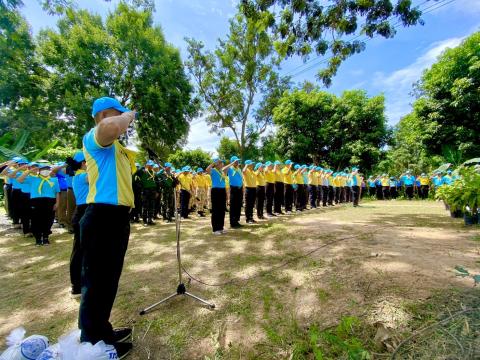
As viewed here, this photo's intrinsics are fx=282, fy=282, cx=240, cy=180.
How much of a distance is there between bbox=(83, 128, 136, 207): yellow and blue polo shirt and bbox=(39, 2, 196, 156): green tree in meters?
14.7

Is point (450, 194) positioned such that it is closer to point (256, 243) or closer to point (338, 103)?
point (256, 243)

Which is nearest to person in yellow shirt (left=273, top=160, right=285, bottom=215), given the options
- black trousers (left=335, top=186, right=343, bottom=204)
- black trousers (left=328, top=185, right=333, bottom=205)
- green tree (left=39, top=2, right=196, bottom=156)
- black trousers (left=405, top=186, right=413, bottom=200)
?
black trousers (left=328, top=185, right=333, bottom=205)

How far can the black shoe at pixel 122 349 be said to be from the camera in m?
2.52

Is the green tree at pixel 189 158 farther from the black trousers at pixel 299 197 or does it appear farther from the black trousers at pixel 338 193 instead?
the black trousers at pixel 299 197

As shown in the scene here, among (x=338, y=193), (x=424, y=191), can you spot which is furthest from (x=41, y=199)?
(x=424, y=191)

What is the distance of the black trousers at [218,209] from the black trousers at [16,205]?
625 cm

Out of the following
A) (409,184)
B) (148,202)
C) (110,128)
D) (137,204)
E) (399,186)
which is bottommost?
(137,204)

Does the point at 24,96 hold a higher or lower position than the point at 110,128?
higher

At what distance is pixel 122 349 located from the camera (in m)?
2.55

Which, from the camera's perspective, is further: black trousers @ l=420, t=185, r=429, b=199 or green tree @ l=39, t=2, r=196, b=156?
black trousers @ l=420, t=185, r=429, b=199

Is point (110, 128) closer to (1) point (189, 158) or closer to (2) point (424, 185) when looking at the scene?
(2) point (424, 185)

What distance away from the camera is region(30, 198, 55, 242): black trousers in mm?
7047

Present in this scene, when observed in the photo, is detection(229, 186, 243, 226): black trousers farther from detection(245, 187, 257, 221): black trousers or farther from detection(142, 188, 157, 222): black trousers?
detection(142, 188, 157, 222): black trousers

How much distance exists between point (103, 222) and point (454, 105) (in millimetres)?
21055
